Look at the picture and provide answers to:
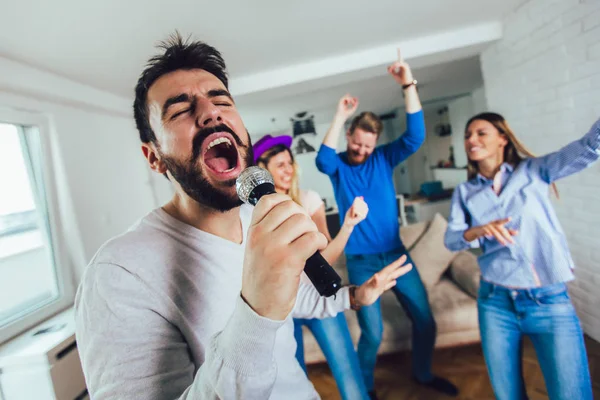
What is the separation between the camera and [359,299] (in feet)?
3.35

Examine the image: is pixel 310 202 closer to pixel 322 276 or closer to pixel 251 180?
pixel 251 180

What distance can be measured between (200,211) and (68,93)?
2.18 meters

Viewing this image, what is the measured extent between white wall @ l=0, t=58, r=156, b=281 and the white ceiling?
0.38 ft

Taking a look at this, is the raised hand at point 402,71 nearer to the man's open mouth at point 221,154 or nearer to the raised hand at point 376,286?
the raised hand at point 376,286

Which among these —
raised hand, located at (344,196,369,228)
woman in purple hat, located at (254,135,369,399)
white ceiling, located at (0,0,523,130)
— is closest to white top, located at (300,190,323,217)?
woman in purple hat, located at (254,135,369,399)

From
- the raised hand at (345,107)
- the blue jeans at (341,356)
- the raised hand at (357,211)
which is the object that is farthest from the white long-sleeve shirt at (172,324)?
the raised hand at (345,107)

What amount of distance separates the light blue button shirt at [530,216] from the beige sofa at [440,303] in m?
1.02

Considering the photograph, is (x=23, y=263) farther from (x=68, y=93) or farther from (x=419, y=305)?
(x=419, y=305)

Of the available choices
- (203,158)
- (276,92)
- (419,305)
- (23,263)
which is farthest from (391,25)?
(23,263)

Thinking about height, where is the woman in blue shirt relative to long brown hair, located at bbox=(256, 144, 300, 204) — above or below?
below

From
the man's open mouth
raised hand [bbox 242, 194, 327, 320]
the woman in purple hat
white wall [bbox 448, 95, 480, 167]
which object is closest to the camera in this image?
raised hand [bbox 242, 194, 327, 320]

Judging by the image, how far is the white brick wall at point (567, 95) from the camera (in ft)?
5.57

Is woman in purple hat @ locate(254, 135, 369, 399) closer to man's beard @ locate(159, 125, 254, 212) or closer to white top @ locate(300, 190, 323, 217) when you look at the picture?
white top @ locate(300, 190, 323, 217)

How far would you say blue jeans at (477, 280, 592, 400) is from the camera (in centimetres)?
102
